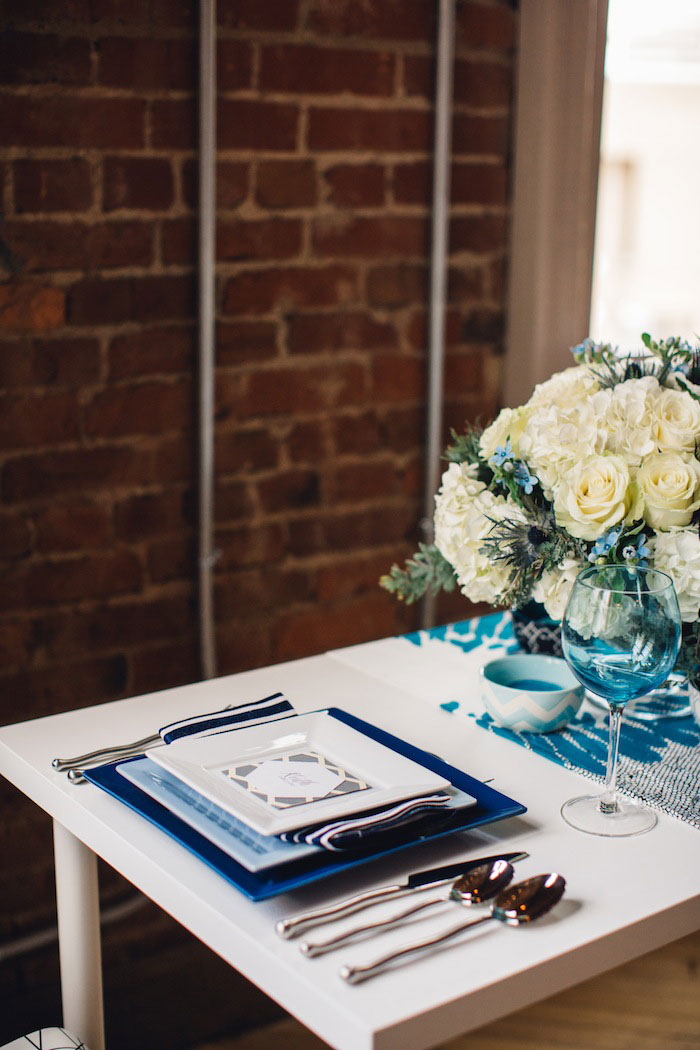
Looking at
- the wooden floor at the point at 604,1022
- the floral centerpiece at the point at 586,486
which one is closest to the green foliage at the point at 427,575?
the floral centerpiece at the point at 586,486

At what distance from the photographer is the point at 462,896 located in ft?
2.88

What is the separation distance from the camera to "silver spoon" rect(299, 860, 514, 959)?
816 millimetres

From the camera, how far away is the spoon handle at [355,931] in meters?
0.81

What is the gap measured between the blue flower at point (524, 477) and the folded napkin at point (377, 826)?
0.33 metres

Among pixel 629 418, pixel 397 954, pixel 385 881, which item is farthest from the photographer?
pixel 629 418

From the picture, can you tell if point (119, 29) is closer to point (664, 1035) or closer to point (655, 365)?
point (655, 365)

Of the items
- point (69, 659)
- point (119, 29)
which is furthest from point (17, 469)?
point (119, 29)

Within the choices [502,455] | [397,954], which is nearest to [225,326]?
[502,455]

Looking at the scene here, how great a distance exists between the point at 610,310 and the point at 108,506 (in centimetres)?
447

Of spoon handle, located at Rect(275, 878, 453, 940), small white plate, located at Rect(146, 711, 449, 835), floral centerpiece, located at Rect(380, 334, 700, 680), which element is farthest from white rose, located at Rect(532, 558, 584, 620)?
spoon handle, located at Rect(275, 878, 453, 940)

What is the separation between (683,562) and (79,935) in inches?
26.4

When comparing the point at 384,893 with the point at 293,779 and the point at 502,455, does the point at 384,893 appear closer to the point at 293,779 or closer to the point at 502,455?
the point at 293,779

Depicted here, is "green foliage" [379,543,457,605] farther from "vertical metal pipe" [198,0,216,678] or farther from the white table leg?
"vertical metal pipe" [198,0,216,678]

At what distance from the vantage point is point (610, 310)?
581 cm
